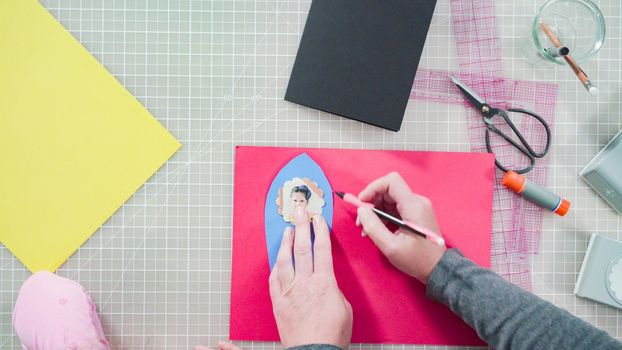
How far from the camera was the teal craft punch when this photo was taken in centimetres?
94

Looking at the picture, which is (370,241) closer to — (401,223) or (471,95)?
(401,223)

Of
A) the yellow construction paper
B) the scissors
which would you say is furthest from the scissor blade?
the yellow construction paper

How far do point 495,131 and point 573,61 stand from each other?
0.18 metres

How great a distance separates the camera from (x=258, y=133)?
96 cm

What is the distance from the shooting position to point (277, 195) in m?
0.95

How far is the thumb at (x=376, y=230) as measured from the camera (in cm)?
87

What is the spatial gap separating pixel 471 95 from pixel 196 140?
0.54 meters

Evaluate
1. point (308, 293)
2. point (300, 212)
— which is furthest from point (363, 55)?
point (308, 293)

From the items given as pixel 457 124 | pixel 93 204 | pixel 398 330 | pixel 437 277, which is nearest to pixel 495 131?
pixel 457 124

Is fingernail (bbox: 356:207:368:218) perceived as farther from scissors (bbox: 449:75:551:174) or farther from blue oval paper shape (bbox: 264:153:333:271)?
scissors (bbox: 449:75:551:174)

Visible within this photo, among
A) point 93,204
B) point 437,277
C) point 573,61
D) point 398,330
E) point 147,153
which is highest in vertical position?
point 573,61

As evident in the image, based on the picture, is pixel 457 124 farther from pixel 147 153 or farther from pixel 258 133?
pixel 147 153

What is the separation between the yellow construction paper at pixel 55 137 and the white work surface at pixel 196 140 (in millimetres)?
32

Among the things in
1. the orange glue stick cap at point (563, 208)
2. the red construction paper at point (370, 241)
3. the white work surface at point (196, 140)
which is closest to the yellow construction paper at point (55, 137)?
the white work surface at point (196, 140)
